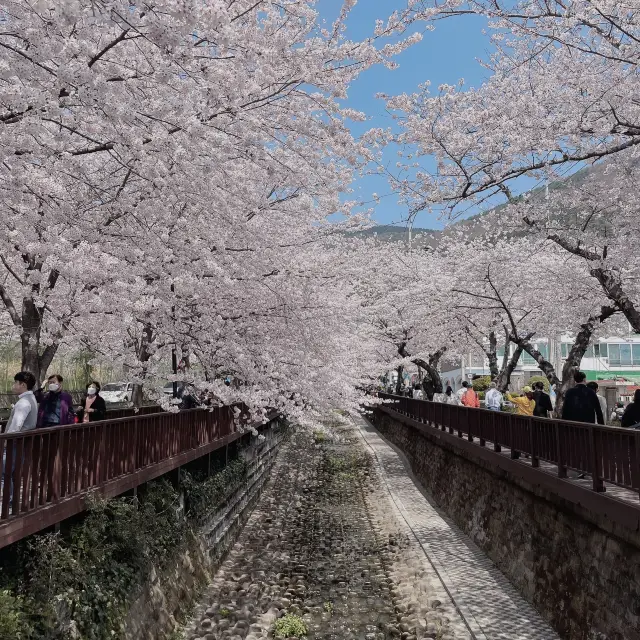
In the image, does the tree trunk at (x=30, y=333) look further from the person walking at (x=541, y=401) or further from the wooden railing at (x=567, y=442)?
the person walking at (x=541, y=401)

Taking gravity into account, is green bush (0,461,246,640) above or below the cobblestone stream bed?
above

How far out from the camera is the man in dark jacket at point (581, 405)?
10.9 metres

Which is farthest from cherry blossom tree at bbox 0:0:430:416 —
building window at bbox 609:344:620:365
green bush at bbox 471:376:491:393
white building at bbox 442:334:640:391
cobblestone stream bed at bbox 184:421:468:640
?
building window at bbox 609:344:620:365

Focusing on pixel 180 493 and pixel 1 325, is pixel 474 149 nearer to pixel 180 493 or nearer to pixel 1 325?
pixel 180 493

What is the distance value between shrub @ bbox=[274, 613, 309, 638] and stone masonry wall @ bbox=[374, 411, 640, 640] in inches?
151

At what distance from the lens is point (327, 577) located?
13.7 meters

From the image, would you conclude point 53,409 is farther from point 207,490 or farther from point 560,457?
point 560,457

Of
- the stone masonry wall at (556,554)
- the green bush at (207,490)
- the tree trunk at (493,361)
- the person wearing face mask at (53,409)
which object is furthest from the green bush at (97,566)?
the tree trunk at (493,361)

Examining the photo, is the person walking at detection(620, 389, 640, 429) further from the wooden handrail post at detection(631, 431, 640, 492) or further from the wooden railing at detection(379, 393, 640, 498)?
the wooden handrail post at detection(631, 431, 640, 492)

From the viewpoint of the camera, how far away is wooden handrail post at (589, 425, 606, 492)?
8.23 metres

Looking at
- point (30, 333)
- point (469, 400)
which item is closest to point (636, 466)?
point (30, 333)

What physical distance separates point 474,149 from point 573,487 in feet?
19.3

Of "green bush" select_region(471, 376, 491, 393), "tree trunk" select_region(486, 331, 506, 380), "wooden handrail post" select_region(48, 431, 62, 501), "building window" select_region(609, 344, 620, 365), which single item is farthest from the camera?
"building window" select_region(609, 344, 620, 365)

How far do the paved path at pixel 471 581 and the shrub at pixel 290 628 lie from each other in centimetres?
261
